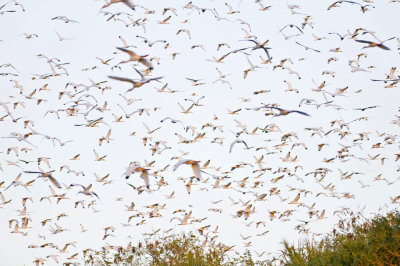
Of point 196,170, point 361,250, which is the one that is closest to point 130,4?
point 196,170

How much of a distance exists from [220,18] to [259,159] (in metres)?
9.07

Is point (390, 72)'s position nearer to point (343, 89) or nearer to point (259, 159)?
point (343, 89)

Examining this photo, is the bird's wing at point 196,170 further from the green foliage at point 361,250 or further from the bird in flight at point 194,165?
the green foliage at point 361,250

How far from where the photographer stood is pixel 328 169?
3191cm

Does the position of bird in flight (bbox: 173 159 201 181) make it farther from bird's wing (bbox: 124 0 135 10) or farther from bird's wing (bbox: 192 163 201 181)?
bird's wing (bbox: 124 0 135 10)

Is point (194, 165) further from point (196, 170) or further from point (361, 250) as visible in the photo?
point (361, 250)

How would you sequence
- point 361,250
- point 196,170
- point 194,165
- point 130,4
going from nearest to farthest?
point 196,170 → point 194,165 → point 130,4 → point 361,250

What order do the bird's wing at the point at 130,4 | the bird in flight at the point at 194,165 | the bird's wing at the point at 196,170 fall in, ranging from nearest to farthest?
the bird's wing at the point at 196,170
the bird in flight at the point at 194,165
the bird's wing at the point at 130,4

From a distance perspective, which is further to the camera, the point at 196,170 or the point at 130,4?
the point at 130,4

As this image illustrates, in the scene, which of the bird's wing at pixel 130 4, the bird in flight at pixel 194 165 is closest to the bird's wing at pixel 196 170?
the bird in flight at pixel 194 165

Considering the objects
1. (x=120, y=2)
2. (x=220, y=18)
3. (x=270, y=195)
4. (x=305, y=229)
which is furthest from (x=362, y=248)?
(x=220, y=18)

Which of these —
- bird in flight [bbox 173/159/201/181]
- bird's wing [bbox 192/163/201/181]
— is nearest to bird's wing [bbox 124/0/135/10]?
bird in flight [bbox 173/159/201/181]

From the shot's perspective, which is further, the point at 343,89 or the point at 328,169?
the point at 328,169

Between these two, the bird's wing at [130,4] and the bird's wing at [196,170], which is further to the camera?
the bird's wing at [130,4]
